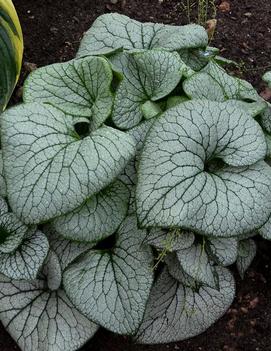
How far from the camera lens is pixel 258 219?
1.59m

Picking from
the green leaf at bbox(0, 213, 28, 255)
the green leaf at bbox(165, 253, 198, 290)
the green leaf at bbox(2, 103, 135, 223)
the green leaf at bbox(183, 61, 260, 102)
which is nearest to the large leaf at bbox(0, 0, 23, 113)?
the green leaf at bbox(2, 103, 135, 223)

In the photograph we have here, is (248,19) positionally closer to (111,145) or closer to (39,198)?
(111,145)

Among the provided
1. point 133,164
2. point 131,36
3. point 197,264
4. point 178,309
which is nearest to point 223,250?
point 197,264

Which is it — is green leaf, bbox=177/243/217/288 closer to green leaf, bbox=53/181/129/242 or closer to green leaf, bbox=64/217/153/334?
green leaf, bbox=64/217/153/334

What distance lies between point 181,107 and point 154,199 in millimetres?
275

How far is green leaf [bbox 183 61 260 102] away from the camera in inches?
69.6

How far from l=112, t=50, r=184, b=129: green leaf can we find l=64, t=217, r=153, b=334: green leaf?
0.30m

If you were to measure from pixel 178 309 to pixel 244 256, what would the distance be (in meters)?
0.26

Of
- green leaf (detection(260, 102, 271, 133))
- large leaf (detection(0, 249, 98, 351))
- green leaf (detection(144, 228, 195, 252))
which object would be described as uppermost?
green leaf (detection(260, 102, 271, 133))

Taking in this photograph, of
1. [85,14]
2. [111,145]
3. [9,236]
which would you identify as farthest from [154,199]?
[85,14]

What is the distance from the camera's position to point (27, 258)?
1.67m

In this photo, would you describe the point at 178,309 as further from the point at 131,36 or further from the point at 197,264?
the point at 131,36

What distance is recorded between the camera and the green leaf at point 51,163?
61.2 inches

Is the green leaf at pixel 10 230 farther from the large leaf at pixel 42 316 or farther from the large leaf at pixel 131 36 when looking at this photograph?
the large leaf at pixel 131 36
